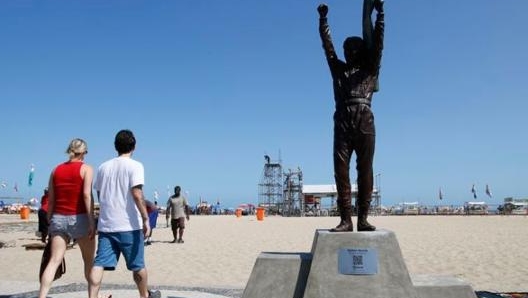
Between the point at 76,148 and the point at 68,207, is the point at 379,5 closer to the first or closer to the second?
the point at 76,148

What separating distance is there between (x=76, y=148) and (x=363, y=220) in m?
3.03

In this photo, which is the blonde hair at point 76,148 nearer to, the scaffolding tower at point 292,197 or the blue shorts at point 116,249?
the blue shorts at point 116,249

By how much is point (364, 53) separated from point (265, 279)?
262 cm

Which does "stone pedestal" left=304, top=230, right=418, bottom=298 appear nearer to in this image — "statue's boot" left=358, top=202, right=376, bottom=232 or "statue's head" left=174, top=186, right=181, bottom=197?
"statue's boot" left=358, top=202, right=376, bottom=232

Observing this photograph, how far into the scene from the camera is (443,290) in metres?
4.51

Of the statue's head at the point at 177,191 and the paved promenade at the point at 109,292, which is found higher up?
the statue's head at the point at 177,191

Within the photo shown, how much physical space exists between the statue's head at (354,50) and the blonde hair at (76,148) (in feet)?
9.71

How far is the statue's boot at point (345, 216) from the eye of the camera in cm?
483

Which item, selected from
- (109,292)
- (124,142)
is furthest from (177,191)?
(124,142)

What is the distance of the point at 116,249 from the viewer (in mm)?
4320

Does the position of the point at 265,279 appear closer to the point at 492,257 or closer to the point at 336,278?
the point at 336,278

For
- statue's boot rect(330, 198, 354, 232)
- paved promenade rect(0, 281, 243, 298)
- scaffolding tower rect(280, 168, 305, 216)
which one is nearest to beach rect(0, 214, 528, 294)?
paved promenade rect(0, 281, 243, 298)

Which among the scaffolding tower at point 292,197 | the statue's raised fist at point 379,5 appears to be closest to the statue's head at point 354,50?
the statue's raised fist at point 379,5

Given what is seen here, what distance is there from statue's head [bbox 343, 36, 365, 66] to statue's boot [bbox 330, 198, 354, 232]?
1521 mm
